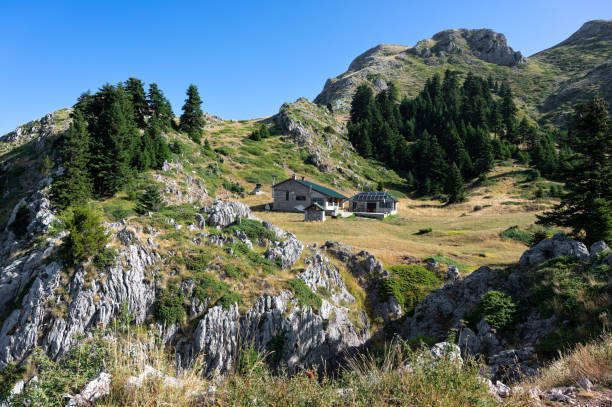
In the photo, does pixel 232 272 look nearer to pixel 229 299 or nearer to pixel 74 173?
pixel 229 299

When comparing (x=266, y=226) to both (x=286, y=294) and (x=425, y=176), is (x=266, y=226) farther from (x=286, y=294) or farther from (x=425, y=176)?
(x=425, y=176)

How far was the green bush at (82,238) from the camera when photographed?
15609 mm

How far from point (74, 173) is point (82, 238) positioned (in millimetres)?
23456

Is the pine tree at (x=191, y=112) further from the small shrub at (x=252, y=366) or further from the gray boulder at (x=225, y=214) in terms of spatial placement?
the small shrub at (x=252, y=366)

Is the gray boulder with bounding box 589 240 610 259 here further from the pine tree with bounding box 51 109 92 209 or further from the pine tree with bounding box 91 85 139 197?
the pine tree with bounding box 91 85 139 197

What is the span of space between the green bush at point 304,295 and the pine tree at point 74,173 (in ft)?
92.3

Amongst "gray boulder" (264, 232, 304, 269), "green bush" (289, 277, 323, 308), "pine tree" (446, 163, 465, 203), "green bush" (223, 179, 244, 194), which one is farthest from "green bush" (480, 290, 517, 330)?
"pine tree" (446, 163, 465, 203)

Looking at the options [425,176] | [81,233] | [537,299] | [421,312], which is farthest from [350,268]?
[425,176]

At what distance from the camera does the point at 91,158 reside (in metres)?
38.0

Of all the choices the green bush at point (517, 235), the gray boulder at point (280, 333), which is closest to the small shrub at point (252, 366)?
the gray boulder at point (280, 333)

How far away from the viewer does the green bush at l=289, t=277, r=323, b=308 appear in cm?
1903

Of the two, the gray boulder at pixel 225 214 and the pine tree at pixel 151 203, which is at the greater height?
the pine tree at pixel 151 203

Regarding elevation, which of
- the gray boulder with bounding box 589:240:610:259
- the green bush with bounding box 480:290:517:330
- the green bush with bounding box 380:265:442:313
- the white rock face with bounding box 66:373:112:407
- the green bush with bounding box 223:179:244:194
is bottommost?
the green bush with bounding box 380:265:442:313

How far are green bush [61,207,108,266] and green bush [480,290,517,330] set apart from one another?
22.5 meters
